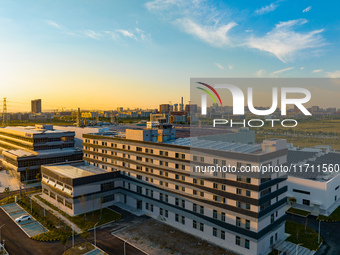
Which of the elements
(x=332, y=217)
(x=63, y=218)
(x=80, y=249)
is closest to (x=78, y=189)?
(x=63, y=218)

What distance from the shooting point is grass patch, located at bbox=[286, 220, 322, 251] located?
43.2 m

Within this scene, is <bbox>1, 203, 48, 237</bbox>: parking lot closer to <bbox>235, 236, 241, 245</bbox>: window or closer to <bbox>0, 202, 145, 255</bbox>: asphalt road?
<bbox>0, 202, 145, 255</bbox>: asphalt road

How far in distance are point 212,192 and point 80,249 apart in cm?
2699

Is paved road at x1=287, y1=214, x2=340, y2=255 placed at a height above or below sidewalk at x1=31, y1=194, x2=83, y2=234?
below

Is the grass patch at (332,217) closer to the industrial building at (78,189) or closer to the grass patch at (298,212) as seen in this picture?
the grass patch at (298,212)

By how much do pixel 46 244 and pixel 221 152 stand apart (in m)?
38.0

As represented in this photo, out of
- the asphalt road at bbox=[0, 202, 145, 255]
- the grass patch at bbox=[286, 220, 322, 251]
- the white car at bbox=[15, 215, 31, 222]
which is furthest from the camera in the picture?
the white car at bbox=[15, 215, 31, 222]

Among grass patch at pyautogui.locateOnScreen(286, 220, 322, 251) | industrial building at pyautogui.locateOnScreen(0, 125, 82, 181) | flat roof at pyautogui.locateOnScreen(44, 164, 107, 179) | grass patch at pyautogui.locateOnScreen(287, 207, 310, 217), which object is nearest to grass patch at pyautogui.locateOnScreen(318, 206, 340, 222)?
grass patch at pyautogui.locateOnScreen(287, 207, 310, 217)

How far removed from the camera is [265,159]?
128ft

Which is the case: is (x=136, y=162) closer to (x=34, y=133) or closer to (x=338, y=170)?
(x=34, y=133)

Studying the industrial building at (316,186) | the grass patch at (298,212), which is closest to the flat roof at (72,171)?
the grass patch at (298,212)

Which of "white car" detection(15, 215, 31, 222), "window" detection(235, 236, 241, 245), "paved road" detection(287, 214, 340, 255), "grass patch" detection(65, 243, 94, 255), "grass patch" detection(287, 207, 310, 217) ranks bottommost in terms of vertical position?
"paved road" detection(287, 214, 340, 255)

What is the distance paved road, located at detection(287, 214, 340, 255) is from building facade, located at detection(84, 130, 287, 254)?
7452 millimetres

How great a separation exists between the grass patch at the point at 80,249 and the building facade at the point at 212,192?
17.1 metres
